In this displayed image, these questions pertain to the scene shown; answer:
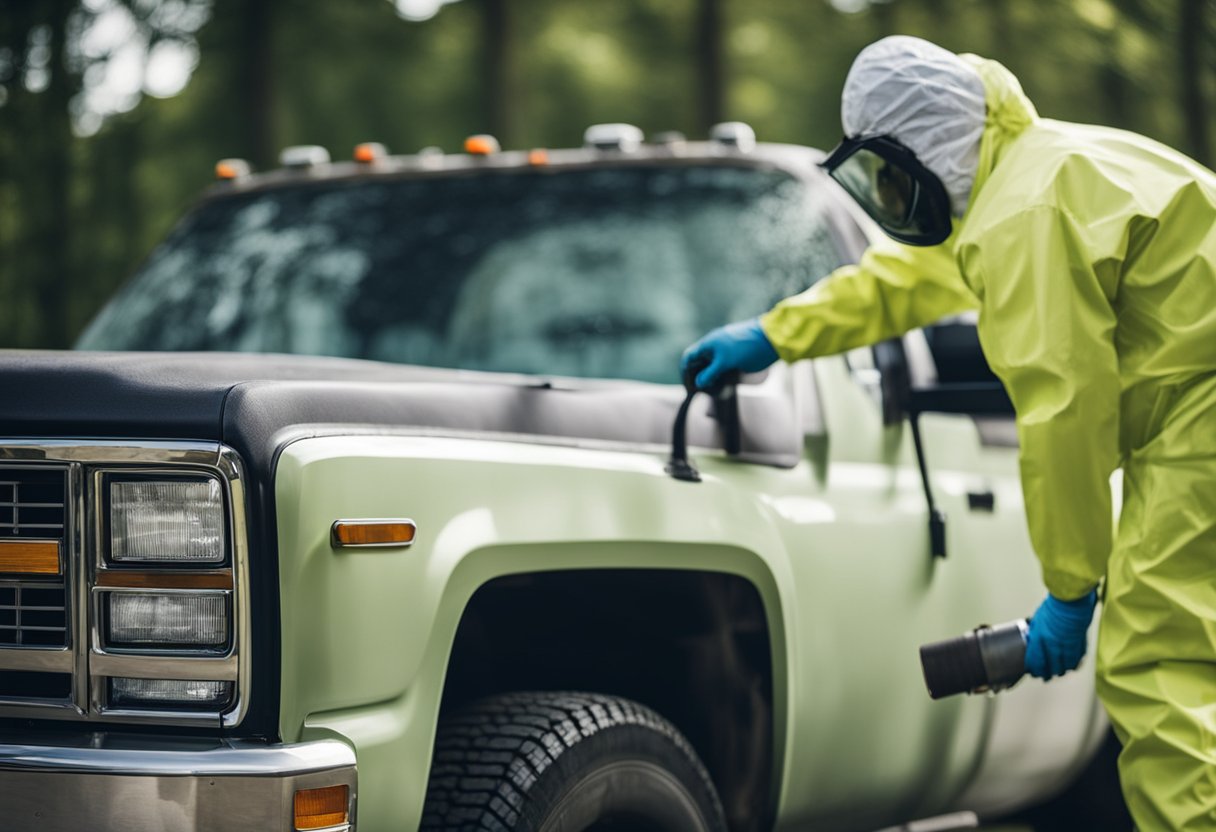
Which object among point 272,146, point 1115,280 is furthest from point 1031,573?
point 272,146

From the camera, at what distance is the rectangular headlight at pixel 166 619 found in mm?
2539

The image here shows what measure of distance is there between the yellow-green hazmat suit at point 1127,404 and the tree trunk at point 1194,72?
7.59 m

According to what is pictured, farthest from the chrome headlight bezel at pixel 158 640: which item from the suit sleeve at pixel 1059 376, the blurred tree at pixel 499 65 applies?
the blurred tree at pixel 499 65

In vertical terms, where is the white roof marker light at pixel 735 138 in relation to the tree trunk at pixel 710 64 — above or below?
above

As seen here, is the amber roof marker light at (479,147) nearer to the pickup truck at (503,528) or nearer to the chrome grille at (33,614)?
the pickup truck at (503,528)

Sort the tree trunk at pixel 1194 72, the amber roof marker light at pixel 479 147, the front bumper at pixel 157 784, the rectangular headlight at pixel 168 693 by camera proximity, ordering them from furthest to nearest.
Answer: the tree trunk at pixel 1194 72, the amber roof marker light at pixel 479 147, the rectangular headlight at pixel 168 693, the front bumper at pixel 157 784

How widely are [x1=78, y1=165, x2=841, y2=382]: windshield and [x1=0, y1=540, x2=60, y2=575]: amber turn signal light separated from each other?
1.66m

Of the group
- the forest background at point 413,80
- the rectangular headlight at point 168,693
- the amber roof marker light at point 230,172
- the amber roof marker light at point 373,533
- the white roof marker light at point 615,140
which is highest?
the white roof marker light at point 615,140

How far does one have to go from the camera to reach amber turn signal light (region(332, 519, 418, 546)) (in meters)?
2.58

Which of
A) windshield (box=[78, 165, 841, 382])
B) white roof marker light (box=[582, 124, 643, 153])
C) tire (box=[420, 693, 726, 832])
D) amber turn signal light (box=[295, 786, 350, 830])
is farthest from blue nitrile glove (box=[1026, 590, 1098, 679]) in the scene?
white roof marker light (box=[582, 124, 643, 153])

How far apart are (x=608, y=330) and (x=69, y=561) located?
72.4 inches

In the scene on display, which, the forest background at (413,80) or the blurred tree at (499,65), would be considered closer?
the forest background at (413,80)

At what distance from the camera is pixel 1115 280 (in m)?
2.98

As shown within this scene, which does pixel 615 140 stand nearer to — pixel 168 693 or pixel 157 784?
pixel 168 693
